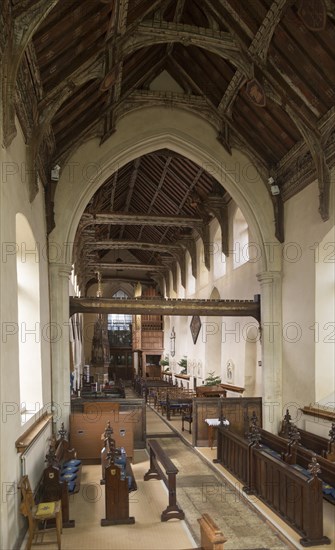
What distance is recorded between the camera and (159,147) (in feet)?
35.6

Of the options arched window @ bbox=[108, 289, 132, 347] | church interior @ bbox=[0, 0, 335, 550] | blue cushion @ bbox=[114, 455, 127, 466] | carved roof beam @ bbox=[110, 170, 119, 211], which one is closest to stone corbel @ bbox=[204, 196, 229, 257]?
church interior @ bbox=[0, 0, 335, 550]

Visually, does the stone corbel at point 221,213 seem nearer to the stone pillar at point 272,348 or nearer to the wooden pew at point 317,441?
the stone pillar at point 272,348

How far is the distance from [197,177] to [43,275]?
23.0 ft

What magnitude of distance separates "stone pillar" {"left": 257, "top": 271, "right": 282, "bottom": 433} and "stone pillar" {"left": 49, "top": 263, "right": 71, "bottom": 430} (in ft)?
13.9

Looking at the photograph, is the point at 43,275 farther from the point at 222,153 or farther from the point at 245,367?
the point at 245,367

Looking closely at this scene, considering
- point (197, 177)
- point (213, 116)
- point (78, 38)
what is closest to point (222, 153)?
point (213, 116)

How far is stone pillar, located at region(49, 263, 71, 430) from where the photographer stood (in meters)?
9.40

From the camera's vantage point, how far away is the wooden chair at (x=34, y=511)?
5.42 m

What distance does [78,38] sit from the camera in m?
6.93

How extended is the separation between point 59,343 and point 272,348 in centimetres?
455

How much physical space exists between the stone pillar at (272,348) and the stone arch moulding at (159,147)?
401 millimetres

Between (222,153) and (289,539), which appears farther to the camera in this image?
(222,153)

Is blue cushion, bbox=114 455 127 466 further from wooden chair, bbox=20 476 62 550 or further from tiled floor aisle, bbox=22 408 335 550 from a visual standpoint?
wooden chair, bbox=20 476 62 550

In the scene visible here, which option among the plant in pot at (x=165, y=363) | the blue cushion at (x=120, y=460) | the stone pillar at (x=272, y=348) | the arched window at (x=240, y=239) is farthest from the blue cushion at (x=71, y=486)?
the plant in pot at (x=165, y=363)
